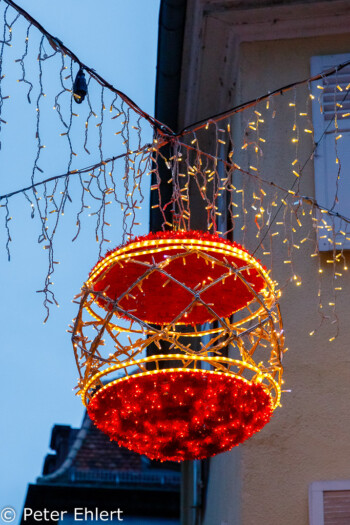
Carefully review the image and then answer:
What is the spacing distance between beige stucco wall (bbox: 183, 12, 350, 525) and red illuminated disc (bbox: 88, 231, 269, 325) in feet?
3.52

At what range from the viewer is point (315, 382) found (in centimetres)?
609

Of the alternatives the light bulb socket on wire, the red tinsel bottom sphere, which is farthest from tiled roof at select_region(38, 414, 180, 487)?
Answer: the light bulb socket on wire

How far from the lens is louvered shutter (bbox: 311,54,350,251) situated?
6.50 meters

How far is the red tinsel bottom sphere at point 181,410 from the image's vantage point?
4.38 metres

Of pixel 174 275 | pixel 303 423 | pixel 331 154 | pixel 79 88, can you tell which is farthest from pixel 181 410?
pixel 331 154

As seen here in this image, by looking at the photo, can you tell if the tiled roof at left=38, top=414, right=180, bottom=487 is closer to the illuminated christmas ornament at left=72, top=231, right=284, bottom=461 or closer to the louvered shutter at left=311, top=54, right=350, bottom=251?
the louvered shutter at left=311, top=54, right=350, bottom=251

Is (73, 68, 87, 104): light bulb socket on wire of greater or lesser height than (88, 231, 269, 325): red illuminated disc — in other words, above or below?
above

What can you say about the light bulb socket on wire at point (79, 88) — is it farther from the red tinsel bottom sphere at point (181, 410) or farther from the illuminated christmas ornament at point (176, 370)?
the red tinsel bottom sphere at point (181, 410)

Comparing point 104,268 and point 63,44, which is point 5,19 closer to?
point 63,44

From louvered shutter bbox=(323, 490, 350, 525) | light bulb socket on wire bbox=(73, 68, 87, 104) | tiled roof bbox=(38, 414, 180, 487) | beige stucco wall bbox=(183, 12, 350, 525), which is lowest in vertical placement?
louvered shutter bbox=(323, 490, 350, 525)

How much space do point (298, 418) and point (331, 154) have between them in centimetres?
196

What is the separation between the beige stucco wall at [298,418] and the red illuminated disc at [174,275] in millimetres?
1071

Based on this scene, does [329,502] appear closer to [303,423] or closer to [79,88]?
[303,423]

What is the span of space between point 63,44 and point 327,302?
2.65 m
